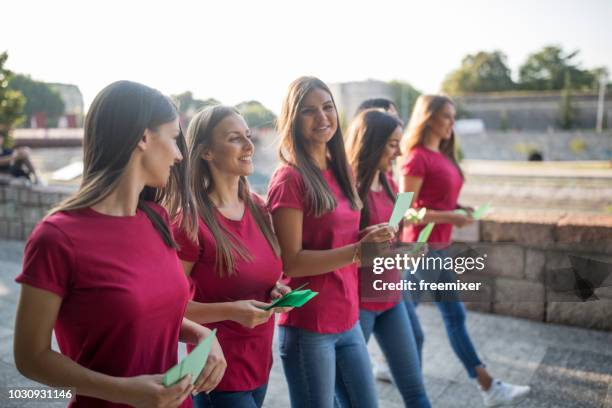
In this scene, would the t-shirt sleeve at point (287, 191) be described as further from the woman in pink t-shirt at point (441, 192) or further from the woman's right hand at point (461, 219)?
the woman's right hand at point (461, 219)

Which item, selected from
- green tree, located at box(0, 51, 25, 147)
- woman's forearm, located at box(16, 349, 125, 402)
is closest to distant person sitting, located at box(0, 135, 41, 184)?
green tree, located at box(0, 51, 25, 147)

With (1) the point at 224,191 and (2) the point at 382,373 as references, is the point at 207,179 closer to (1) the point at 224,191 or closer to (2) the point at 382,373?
(1) the point at 224,191

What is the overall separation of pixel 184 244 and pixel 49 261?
600 mm

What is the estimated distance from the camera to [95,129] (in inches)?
54.8

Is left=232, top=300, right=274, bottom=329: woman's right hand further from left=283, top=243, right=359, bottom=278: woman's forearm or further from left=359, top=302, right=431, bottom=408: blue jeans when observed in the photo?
left=359, top=302, right=431, bottom=408: blue jeans

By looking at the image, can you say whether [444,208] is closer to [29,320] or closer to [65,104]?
[29,320]

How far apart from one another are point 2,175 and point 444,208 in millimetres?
7875

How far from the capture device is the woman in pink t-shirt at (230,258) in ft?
5.84

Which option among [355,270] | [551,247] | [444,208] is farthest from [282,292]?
[551,247]

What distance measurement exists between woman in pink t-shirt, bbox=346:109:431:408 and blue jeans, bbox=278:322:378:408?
0.29 metres

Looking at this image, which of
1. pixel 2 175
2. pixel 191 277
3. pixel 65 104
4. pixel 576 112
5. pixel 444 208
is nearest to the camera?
pixel 191 277

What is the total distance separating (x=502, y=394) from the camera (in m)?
3.15

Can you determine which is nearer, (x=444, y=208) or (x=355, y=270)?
(x=355, y=270)

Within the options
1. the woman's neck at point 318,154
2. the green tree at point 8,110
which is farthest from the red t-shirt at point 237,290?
the green tree at point 8,110
